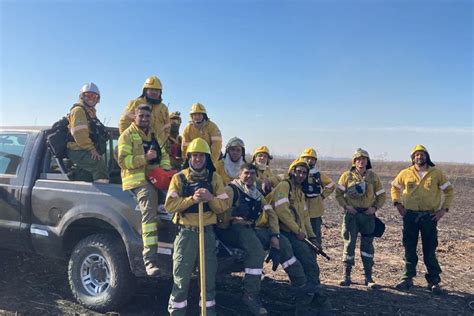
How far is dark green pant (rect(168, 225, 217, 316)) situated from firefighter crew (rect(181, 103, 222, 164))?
202 cm

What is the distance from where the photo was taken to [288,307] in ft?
17.0

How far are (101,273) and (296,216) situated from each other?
2439 millimetres

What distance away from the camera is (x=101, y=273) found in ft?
15.5

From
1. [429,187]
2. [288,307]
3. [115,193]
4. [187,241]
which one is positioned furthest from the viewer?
[429,187]

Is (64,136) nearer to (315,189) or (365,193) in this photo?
(315,189)

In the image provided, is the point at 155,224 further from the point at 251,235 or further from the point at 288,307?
the point at 288,307

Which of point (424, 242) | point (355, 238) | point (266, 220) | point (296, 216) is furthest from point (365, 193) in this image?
point (266, 220)

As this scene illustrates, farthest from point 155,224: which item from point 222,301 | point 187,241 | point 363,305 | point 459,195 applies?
point 459,195

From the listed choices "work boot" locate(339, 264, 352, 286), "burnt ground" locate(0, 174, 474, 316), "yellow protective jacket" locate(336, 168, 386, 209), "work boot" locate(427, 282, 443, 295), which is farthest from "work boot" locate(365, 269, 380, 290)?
"yellow protective jacket" locate(336, 168, 386, 209)

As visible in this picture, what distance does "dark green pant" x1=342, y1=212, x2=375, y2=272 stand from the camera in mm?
6402

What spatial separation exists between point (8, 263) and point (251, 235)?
160 inches

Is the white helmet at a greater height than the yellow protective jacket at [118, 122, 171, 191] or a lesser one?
greater

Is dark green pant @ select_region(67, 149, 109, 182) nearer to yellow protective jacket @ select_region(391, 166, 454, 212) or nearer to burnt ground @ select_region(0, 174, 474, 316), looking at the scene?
burnt ground @ select_region(0, 174, 474, 316)

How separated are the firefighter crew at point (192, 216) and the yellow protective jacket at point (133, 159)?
429 millimetres
